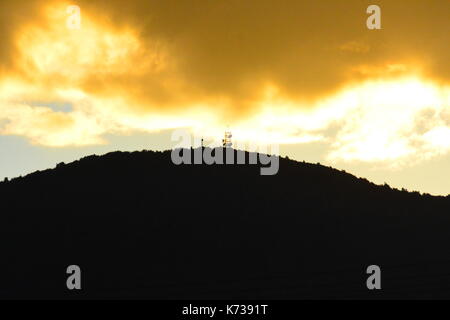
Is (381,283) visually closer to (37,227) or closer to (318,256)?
(318,256)

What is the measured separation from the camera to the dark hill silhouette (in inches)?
2062

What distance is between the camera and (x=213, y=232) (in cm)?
6519

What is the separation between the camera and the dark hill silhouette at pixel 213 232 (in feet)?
172

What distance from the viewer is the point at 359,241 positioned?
6606 cm

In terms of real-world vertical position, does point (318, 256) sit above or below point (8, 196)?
below

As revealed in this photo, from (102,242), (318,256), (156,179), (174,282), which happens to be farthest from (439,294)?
(156,179)

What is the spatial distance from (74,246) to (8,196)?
1839 cm
